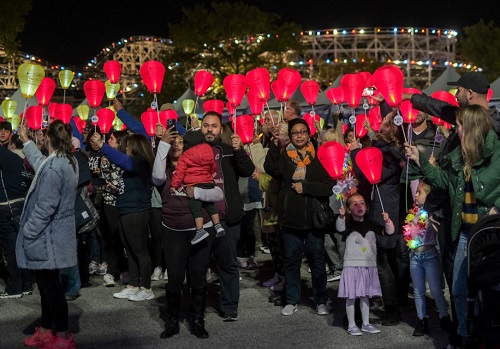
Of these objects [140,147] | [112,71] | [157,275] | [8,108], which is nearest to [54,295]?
[140,147]

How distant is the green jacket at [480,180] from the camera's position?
204 inches

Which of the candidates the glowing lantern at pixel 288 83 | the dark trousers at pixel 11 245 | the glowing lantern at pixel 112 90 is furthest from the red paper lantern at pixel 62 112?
the dark trousers at pixel 11 245

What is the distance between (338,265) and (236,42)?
2924 centimetres

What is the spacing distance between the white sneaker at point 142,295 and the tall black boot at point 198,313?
1.59m

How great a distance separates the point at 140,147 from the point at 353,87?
3886 millimetres

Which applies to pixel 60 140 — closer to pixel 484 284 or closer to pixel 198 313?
pixel 198 313

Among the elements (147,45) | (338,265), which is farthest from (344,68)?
(147,45)

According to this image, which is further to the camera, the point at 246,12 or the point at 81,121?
the point at 246,12

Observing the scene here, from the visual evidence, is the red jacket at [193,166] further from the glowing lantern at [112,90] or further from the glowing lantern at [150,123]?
the glowing lantern at [112,90]

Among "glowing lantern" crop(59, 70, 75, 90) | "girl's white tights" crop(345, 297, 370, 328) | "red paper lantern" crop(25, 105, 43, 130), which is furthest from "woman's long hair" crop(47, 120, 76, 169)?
"glowing lantern" crop(59, 70, 75, 90)

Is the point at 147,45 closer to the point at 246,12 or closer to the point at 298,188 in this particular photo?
the point at 246,12

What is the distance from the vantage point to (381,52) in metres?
114

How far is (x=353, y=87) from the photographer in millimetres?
10555

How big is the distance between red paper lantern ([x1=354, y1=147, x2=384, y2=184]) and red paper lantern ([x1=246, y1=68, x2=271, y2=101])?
452cm
